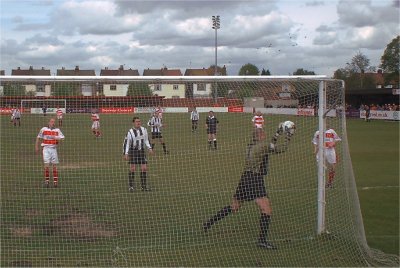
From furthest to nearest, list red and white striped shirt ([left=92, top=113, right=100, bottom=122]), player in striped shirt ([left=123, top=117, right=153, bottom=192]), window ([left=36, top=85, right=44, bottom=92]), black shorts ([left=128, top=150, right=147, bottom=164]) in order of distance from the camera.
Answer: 1. black shorts ([left=128, top=150, right=147, bottom=164])
2. player in striped shirt ([left=123, top=117, right=153, bottom=192])
3. red and white striped shirt ([left=92, top=113, right=100, bottom=122])
4. window ([left=36, top=85, right=44, bottom=92])

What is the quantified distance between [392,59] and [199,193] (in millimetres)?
72632

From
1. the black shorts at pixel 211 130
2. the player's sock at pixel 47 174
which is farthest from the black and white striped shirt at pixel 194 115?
the player's sock at pixel 47 174

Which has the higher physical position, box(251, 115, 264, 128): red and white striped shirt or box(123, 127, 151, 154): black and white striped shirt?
box(251, 115, 264, 128): red and white striped shirt

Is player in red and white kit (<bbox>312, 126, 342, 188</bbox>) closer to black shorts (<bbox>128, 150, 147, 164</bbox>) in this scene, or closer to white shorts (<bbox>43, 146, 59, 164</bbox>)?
black shorts (<bbox>128, 150, 147, 164</bbox>)

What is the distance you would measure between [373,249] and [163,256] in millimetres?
3066

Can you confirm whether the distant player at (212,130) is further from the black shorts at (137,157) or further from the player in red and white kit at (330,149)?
the player in red and white kit at (330,149)

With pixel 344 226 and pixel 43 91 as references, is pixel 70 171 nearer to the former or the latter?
pixel 43 91

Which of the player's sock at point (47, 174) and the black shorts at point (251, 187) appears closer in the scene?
the black shorts at point (251, 187)

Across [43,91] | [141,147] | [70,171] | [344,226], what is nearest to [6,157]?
[70,171]

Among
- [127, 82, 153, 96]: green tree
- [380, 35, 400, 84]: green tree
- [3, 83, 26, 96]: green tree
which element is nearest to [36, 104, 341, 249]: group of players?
[127, 82, 153, 96]: green tree

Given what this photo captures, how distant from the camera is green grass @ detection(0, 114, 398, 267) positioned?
24.6 feet

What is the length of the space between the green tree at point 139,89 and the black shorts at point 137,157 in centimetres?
394

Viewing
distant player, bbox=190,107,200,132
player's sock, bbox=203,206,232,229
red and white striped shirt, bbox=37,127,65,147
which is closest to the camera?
player's sock, bbox=203,206,232,229

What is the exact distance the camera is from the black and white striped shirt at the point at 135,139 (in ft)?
39.4
